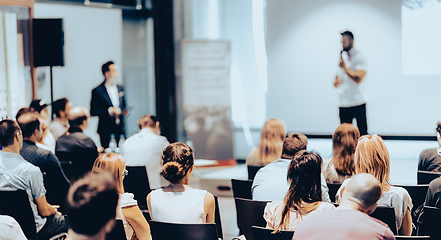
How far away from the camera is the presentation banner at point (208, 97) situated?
7.55 meters

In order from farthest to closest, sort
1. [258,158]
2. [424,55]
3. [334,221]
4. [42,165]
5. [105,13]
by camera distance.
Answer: [105,13] < [424,55] < [258,158] < [42,165] < [334,221]

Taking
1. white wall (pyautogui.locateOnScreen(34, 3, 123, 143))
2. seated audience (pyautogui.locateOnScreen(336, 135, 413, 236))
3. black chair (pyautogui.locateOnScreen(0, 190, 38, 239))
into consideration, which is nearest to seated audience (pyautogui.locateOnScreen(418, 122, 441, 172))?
seated audience (pyautogui.locateOnScreen(336, 135, 413, 236))

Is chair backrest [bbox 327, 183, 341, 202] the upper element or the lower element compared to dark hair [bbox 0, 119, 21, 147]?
lower

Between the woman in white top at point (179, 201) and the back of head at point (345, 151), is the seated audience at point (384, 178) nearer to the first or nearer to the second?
the back of head at point (345, 151)

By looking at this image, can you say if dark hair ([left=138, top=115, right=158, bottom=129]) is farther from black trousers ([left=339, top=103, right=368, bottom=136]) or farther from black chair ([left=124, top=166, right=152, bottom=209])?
black trousers ([left=339, top=103, right=368, bottom=136])

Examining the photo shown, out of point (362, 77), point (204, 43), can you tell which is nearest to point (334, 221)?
point (362, 77)

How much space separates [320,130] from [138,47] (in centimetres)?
359

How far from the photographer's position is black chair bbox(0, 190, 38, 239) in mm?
2840

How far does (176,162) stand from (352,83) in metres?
3.92

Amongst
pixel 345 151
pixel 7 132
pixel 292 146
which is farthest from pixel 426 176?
pixel 7 132

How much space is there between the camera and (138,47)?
336 inches

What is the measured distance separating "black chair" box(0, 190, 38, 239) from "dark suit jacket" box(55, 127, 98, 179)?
1593 mm

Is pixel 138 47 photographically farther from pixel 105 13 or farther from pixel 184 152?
pixel 184 152

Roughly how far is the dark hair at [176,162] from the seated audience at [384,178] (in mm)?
912
